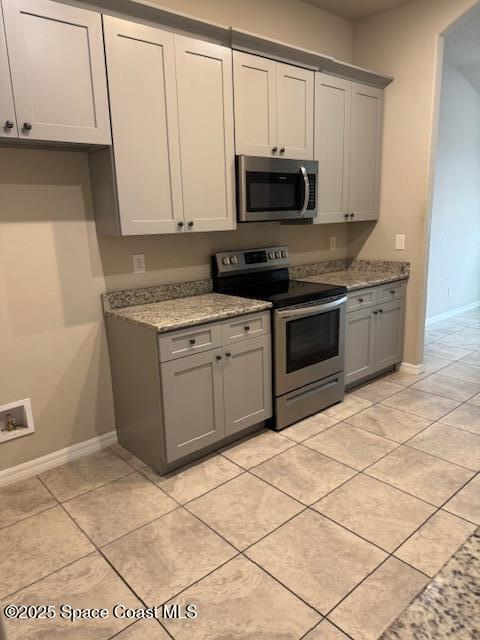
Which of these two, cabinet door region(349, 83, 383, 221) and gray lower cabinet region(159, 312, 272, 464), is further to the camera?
cabinet door region(349, 83, 383, 221)

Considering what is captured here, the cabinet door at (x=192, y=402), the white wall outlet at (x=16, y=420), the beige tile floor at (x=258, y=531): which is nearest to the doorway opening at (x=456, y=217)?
the beige tile floor at (x=258, y=531)

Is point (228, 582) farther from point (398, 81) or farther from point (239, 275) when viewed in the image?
point (398, 81)

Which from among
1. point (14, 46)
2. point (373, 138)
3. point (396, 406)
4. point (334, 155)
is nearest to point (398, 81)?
point (373, 138)

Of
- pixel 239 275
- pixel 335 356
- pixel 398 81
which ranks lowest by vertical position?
pixel 335 356

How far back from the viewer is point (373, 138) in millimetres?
3762

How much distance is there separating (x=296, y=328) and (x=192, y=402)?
868 mm

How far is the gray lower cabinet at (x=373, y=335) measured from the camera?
348 cm

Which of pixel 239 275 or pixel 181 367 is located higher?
pixel 239 275

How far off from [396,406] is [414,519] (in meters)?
1.29

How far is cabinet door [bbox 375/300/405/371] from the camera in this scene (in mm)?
3707

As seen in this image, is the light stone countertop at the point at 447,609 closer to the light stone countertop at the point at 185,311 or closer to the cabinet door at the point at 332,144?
the light stone countertop at the point at 185,311

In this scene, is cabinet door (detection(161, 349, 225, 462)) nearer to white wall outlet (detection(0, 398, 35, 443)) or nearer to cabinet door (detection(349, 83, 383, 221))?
white wall outlet (detection(0, 398, 35, 443))

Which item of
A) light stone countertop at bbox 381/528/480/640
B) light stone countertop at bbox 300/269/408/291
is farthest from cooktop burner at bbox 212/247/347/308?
light stone countertop at bbox 381/528/480/640

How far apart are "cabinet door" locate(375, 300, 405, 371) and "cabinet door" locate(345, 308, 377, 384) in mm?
80
